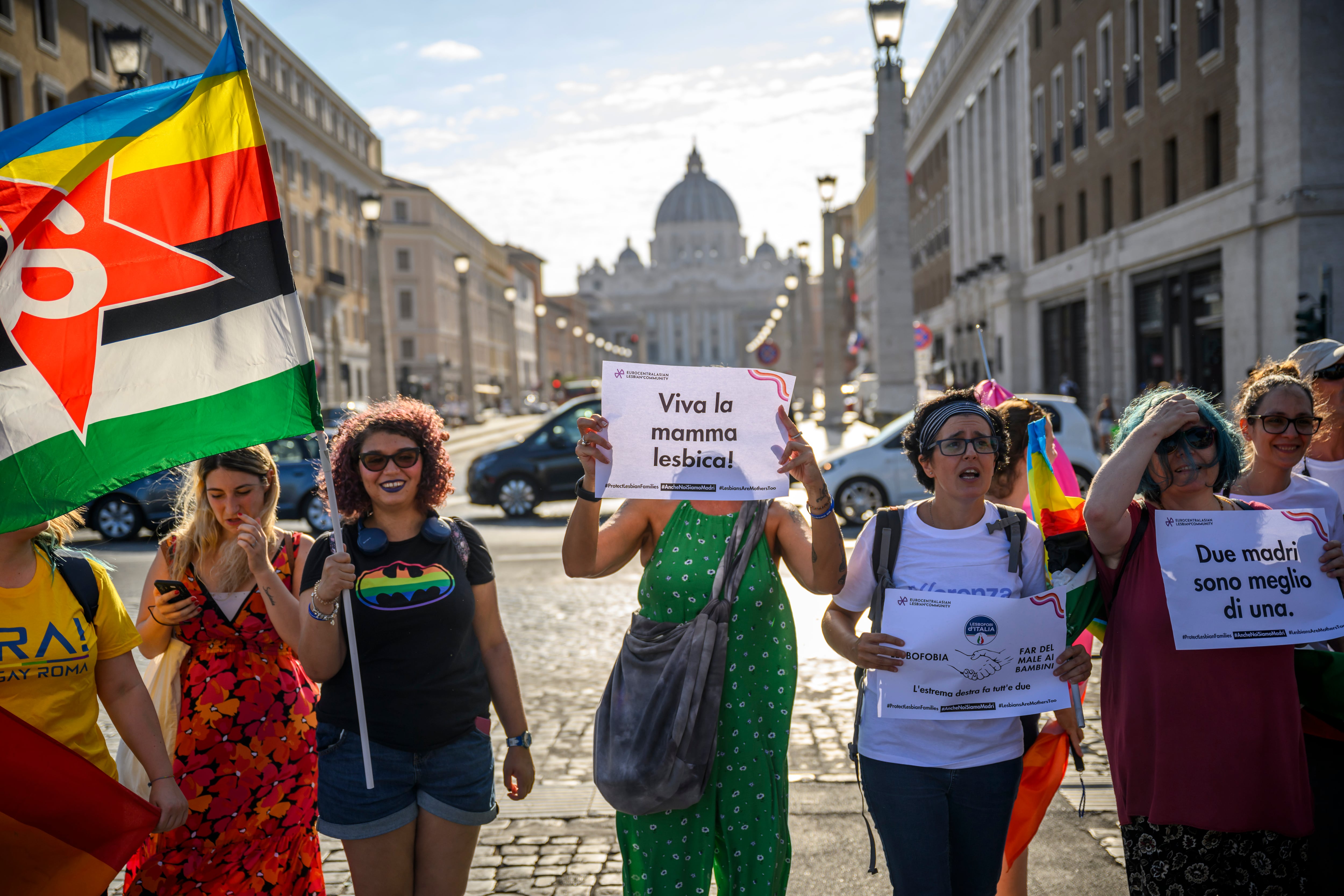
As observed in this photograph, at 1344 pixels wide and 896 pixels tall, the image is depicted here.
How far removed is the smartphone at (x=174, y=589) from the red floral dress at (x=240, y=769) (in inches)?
1.0

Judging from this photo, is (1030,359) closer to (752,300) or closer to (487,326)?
(487,326)

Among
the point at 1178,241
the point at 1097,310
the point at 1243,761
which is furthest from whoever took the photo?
the point at 1097,310

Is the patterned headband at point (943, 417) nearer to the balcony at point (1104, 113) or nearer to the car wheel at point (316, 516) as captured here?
the car wheel at point (316, 516)

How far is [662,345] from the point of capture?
639ft

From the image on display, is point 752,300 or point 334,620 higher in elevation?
point 752,300

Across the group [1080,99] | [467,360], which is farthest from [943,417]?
[467,360]

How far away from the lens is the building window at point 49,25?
31469 mm

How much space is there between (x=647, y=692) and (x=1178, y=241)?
891 inches

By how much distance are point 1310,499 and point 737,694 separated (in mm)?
1927

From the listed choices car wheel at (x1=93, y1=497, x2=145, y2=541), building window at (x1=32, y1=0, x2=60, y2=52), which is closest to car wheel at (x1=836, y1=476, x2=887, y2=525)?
car wheel at (x1=93, y1=497, x2=145, y2=541)

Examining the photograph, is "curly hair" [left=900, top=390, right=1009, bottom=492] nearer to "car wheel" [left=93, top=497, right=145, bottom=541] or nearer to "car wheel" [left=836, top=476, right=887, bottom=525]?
"car wheel" [left=836, top=476, right=887, bottom=525]

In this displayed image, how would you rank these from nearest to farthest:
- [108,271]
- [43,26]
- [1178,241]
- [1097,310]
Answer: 1. [108,271]
2. [1178,241]
3. [1097,310]
4. [43,26]

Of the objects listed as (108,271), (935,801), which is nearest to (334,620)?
(108,271)

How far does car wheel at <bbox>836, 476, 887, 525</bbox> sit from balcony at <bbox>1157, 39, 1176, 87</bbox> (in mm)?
12992
